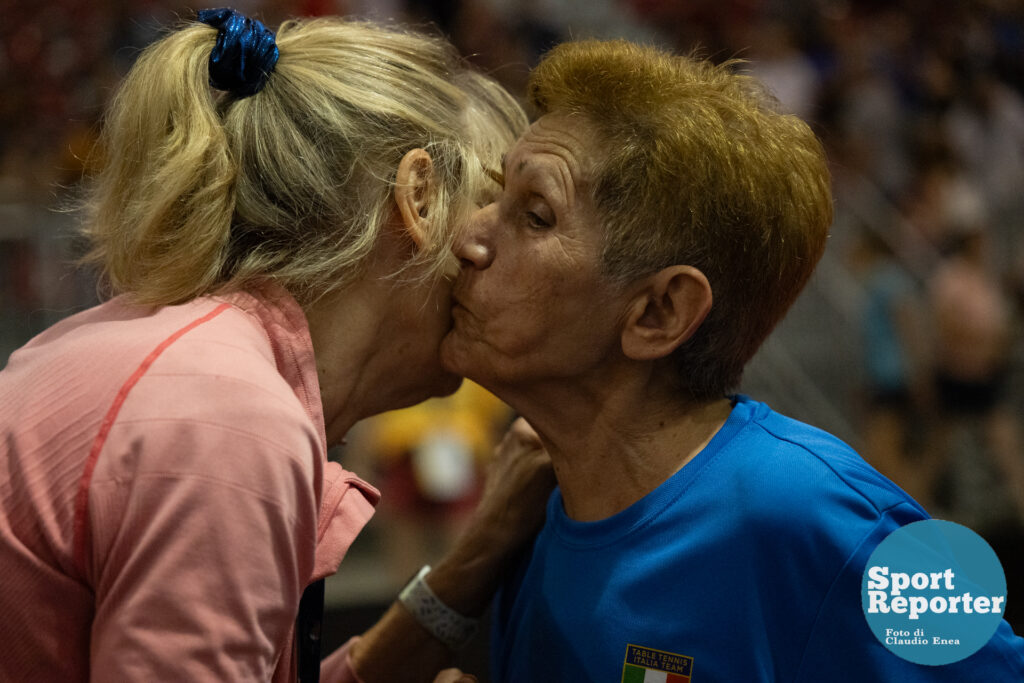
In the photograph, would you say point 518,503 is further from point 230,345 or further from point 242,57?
point 242,57

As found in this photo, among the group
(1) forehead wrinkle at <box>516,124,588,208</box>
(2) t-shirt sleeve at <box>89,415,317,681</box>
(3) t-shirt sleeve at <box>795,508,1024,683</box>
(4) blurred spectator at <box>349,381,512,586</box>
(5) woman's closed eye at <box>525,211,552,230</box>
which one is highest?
(1) forehead wrinkle at <box>516,124,588,208</box>

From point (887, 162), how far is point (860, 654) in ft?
21.7

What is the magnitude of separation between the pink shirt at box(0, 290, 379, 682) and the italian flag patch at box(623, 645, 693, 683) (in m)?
0.54

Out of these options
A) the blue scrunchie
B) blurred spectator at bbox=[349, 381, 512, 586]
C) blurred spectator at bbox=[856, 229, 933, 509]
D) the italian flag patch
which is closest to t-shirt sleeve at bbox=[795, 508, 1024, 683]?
the italian flag patch

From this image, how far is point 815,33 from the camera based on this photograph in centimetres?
858

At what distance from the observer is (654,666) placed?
1689 millimetres

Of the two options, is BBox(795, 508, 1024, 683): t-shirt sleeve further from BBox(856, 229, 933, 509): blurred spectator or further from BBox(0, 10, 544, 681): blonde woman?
BBox(856, 229, 933, 509): blurred spectator

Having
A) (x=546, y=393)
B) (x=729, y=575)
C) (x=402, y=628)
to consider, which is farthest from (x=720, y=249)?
(x=402, y=628)

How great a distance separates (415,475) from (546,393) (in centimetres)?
340

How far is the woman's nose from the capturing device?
189 cm

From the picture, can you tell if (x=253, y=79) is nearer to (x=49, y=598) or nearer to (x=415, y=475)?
(x=49, y=598)

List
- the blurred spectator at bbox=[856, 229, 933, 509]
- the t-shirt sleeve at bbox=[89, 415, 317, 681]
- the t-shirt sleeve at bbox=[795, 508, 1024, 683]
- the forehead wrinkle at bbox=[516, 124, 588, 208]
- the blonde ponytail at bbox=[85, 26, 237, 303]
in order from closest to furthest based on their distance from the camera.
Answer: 1. the t-shirt sleeve at bbox=[89, 415, 317, 681]
2. the t-shirt sleeve at bbox=[795, 508, 1024, 683]
3. the blonde ponytail at bbox=[85, 26, 237, 303]
4. the forehead wrinkle at bbox=[516, 124, 588, 208]
5. the blurred spectator at bbox=[856, 229, 933, 509]

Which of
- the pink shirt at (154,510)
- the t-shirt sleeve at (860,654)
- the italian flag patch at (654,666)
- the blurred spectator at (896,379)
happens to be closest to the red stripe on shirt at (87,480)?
the pink shirt at (154,510)

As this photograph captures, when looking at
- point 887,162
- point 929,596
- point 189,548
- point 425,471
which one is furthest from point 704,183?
point 887,162
